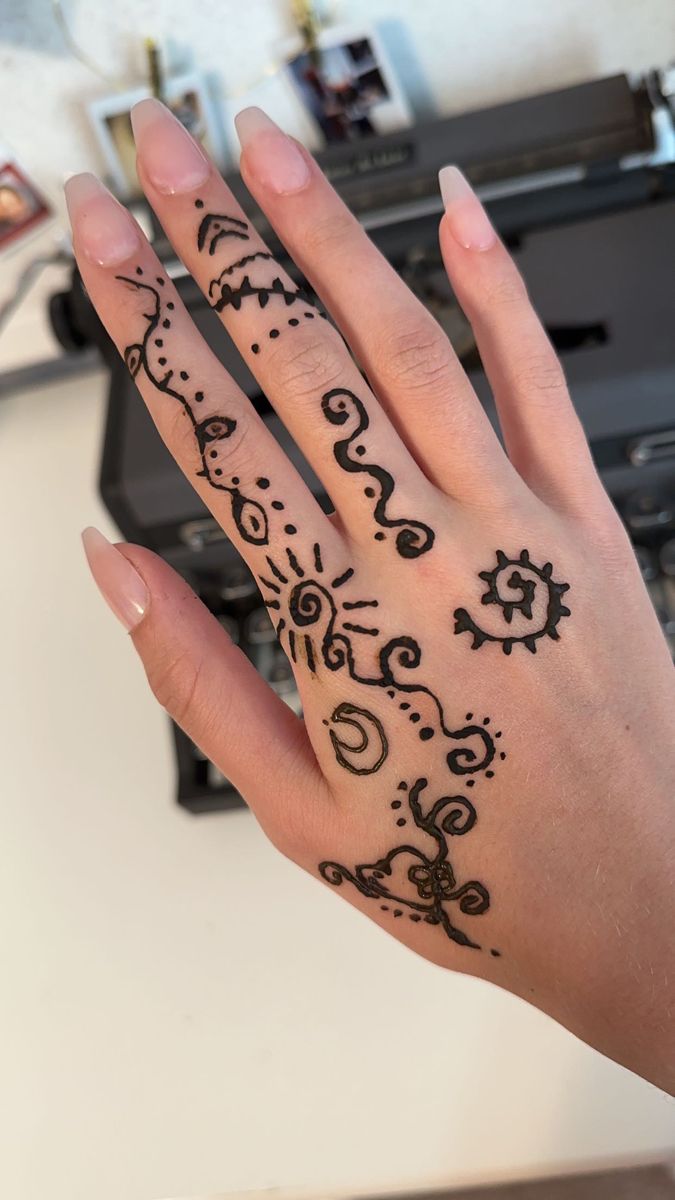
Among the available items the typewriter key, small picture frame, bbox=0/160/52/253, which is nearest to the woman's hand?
the typewriter key

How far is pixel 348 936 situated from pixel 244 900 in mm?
104

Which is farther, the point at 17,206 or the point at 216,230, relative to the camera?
the point at 17,206

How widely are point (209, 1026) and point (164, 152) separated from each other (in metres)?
0.71

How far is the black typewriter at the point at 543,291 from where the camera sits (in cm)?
74

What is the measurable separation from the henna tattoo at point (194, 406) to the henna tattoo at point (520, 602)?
0.49 ft

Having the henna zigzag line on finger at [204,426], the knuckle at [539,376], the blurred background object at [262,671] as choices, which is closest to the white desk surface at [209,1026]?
the blurred background object at [262,671]

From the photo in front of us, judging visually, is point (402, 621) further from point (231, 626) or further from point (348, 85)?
point (348, 85)

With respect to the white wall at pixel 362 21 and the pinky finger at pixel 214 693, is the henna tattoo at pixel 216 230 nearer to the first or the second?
the pinky finger at pixel 214 693

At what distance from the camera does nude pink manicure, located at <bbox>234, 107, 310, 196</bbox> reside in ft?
2.02

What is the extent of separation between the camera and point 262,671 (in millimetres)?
863

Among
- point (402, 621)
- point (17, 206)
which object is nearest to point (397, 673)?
point (402, 621)

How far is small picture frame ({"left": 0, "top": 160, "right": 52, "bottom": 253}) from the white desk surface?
1.90ft

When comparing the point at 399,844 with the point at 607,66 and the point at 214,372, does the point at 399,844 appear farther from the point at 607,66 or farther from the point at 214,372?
the point at 607,66

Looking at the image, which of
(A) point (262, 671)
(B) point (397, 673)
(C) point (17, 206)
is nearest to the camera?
(B) point (397, 673)
